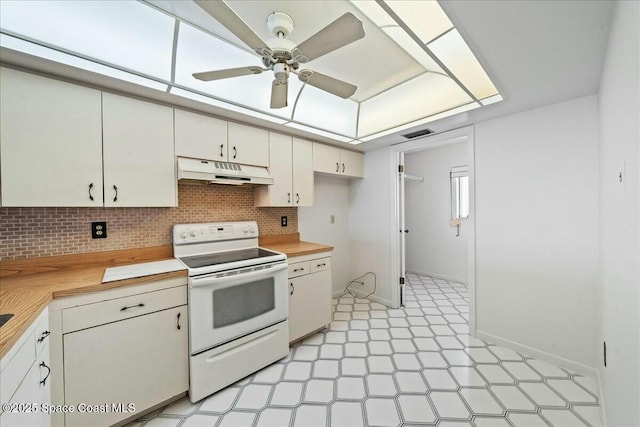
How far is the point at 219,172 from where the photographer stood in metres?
2.05

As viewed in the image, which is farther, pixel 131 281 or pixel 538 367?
pixel 538 367

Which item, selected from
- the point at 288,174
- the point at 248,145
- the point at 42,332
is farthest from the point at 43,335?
the point at 288,174

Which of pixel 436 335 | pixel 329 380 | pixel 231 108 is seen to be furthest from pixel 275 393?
pixel 231 108

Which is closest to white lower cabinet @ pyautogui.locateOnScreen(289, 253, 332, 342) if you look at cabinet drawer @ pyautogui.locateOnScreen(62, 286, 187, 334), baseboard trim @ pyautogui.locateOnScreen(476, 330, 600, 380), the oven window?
the oven window

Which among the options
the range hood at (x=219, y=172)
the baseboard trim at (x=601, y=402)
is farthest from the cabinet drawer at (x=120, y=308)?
the baseboard trim at (x=601, y=402)

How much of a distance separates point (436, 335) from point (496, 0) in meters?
2.64

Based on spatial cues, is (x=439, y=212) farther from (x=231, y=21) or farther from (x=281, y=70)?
(x=231, y=21)

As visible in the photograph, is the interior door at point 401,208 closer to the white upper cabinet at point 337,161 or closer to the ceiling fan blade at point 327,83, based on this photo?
the white upper cabinet at point 337,161

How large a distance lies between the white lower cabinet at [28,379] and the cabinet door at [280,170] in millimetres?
1742

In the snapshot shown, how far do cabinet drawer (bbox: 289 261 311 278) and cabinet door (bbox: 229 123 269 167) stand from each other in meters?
1.04

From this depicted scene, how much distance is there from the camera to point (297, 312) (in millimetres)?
2334

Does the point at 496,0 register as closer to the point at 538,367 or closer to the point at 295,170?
the point at 295,170

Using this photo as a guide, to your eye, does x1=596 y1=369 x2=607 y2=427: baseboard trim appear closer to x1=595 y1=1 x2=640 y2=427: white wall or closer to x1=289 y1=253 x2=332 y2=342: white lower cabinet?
x1=595 y1=1 x2=640 y2=427: white wall

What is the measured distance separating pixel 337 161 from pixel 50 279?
2.70 m
